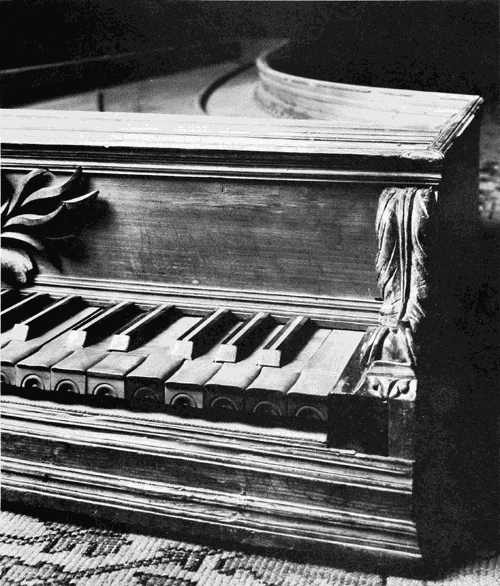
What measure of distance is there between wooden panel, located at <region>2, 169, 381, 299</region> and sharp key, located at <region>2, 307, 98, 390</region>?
12.8 inches

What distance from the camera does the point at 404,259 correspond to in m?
1.74

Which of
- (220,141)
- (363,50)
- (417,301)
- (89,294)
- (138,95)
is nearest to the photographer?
(417,301)

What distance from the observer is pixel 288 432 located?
1.68 metres

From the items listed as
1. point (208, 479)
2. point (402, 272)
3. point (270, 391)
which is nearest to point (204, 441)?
point (208, 479)

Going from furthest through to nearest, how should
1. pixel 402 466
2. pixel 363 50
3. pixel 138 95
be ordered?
pixel 363 50, pixel 138 95, pixel 402 466

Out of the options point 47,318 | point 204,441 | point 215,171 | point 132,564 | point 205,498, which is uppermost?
point 215,171

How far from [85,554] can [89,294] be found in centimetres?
69

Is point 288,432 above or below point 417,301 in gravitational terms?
below

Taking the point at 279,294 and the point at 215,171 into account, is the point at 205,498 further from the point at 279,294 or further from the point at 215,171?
the point at 215,171

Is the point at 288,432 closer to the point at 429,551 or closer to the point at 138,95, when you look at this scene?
the point at 429,551

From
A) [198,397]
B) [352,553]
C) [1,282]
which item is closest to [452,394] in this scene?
[352,553]

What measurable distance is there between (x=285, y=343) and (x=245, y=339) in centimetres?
9

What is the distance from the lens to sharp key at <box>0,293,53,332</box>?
2.05 meters

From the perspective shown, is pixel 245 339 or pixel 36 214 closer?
pixel 245 339
